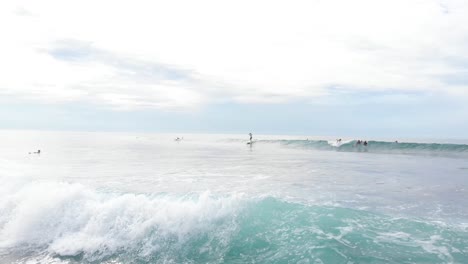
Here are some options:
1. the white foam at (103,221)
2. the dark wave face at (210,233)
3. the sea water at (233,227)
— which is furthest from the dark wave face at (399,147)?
the white foam at (103,221)

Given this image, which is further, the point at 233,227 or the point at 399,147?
the point at 399,147

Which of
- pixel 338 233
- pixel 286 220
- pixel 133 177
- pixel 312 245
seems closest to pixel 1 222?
pixel 133 177

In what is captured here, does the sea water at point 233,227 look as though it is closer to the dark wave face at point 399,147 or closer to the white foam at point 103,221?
the white foam at point 103,221

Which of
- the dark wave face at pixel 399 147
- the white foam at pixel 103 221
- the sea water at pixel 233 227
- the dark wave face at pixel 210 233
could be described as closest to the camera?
the dark wave face at pixel 210 233

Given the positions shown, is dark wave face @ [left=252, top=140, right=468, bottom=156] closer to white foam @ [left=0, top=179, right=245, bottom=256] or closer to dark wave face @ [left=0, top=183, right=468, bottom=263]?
dark wave face @ [left=0, top=183, right=468, bottom=263]

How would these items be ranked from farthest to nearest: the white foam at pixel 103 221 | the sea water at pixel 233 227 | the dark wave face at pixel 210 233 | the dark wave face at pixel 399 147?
the dark wave face at pixel 399 147
the white foam at pixel 103 221
the sea water at pixel 233 227
the dark wave face at pixel 210 233

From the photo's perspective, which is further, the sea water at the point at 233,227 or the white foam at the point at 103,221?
the white foam at the point at 103,221

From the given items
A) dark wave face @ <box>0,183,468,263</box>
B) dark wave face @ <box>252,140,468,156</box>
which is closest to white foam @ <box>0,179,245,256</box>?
dark wave face @ <box>0,183,468,263</box>

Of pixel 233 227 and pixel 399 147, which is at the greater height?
pixel 399 147

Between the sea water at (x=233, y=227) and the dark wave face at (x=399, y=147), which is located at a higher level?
the dark wave face at (x=399, y=147)

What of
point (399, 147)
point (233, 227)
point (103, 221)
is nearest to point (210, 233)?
point (233, 227)

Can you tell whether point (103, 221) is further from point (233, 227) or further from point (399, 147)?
point (399, 147)

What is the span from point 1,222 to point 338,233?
12.8m

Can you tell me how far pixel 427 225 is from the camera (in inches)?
418
